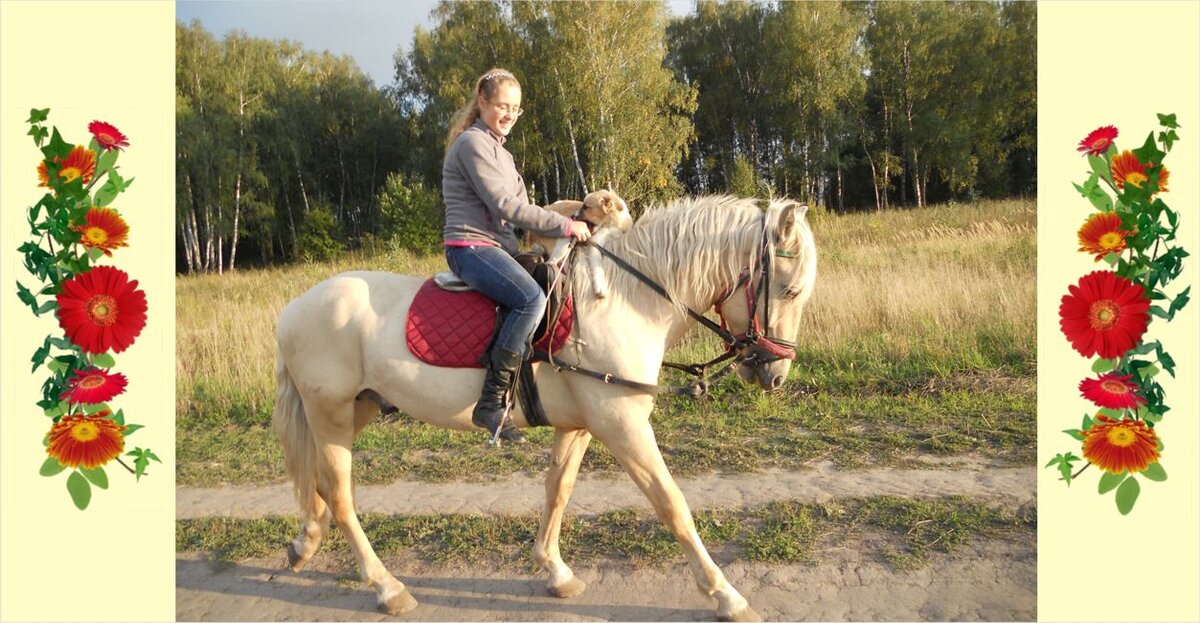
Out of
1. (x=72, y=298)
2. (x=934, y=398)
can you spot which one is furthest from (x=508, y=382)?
(x=934, y=398)

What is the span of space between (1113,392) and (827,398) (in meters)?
2.80

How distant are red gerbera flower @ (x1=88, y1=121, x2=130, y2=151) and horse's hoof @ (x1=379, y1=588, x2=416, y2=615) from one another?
9.33ft

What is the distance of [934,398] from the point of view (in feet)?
19.1

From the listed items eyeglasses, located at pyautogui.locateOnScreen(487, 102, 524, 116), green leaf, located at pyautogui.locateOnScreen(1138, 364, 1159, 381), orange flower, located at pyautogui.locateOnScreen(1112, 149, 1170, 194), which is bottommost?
green leaf, located at pyautogui.locateOnScreen(1138, 364, 1159, 381)

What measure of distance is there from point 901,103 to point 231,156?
2866 centimetres

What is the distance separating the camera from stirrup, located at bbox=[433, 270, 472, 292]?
3064mm

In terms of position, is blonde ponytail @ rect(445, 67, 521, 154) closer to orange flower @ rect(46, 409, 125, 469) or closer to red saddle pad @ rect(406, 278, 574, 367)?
red saddle pad @ rect(406, 278, 574, 367)

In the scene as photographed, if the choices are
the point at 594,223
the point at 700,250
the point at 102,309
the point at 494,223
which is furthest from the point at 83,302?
the point at 700,250

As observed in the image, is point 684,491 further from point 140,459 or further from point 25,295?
point 25,295

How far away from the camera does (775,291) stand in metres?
2.84

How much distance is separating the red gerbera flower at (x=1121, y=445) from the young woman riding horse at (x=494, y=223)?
275cm

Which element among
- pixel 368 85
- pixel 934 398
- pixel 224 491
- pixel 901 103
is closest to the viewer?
pixel 224 491

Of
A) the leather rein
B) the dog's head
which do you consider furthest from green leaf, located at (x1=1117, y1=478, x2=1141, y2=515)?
the dog's head

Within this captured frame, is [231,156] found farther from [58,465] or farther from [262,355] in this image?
[58,465]
